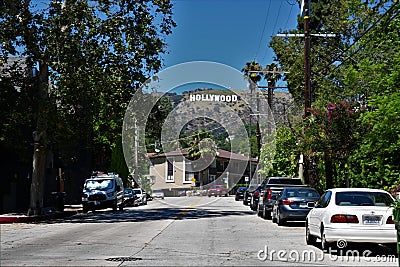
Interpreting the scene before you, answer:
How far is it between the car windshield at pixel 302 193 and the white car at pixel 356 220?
9.37 meters

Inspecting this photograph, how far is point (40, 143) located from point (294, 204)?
41.4ft

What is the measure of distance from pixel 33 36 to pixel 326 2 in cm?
2832

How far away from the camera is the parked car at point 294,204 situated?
2453 centimetres

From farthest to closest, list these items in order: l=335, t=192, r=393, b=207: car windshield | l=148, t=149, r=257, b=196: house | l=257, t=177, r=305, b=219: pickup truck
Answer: l=148, t=149, r=257, b=196: house → l=257, t=177, r=305, b=219: pickup truck → l=335, t=192, r=393, b=207: car windshield

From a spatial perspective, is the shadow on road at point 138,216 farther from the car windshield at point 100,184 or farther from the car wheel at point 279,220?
the car wheel at point 279,220

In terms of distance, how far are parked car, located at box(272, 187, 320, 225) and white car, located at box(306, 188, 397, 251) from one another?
860cm

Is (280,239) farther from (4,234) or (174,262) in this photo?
(4,234)

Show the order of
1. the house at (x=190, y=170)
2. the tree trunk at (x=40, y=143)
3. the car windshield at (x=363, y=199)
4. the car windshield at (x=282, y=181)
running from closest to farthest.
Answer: the car windshield at (x=363, y=199) → the tree trunk at (x=40, y=143) → the car windshield at (x=282, y=181) → the house at (x=190, y=170)

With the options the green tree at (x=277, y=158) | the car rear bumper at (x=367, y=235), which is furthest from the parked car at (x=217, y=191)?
the car rear bumper at (x=367, y=235)

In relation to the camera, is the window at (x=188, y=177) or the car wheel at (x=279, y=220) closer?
the car wheel at (x=279, y=220)

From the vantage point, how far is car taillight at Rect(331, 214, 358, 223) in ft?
48.7

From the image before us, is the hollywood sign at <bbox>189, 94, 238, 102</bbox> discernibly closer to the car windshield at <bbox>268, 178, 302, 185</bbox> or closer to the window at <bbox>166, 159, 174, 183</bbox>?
the car windshield at <bbox>268, 178, 302, 185</bbox>

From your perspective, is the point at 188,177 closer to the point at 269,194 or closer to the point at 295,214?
the point at 269,194

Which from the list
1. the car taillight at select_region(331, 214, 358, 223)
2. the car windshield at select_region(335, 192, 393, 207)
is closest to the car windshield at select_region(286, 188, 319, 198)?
the car windshield at select_region(335, 192, 393, 207)
